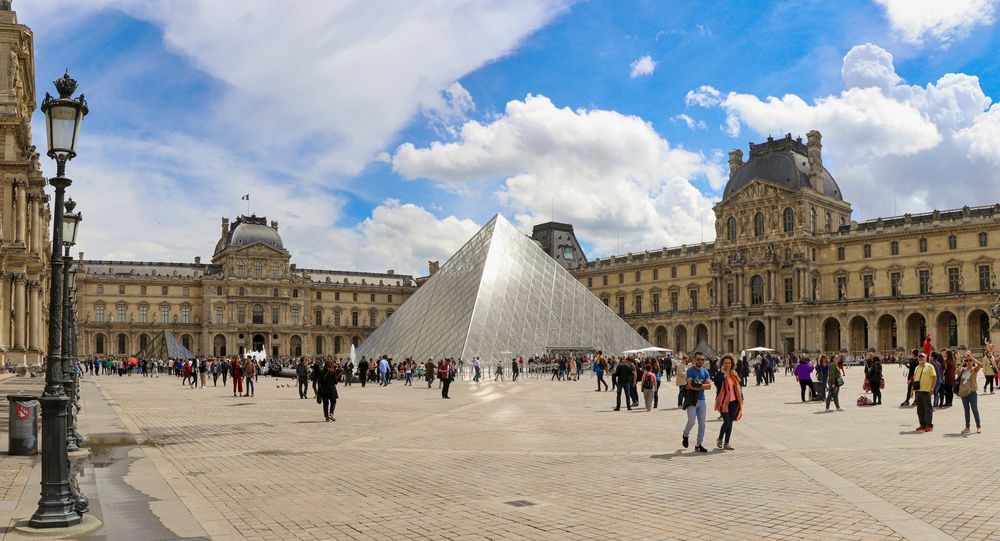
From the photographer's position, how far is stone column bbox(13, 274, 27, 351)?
1182 inches

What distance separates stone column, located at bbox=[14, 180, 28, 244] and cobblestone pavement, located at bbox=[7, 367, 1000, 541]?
59.3 ft

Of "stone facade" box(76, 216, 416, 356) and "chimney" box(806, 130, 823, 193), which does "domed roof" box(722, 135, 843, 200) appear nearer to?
"chimney" box(806, 130, 823, 193)

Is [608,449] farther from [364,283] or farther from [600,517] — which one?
[364,283]

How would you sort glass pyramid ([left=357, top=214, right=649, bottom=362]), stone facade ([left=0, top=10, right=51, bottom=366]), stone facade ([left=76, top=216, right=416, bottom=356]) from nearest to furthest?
stone facade ([left=0, top=10, right=51, bottom=366]) → glass pyramid ([left=357, top=214, right=649, bottom=362]) → stone facade ([left=76, top=216, right=416, bottom=356])

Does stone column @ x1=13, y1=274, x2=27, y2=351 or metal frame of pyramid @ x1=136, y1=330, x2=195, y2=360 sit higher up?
stone column @ x1=13, y1=274, x2=27, y2=351

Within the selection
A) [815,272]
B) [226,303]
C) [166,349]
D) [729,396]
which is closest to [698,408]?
[729,396]

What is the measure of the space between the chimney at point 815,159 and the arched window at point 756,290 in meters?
7.99

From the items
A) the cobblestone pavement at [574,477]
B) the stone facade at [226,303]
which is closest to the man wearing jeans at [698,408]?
the cobblestone pavement at [574,477]

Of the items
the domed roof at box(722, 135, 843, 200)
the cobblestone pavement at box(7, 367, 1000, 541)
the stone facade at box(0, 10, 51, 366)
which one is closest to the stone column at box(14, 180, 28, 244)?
the stone facade at box(0, 10, 51, 366)

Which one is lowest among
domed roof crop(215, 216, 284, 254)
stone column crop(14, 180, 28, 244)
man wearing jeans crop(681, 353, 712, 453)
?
man wearing jeans crop(681, 353, 712, 453)

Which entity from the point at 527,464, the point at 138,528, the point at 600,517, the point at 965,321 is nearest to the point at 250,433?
the point at 527,464

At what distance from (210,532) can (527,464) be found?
411cm

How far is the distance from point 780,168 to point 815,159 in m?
2.62

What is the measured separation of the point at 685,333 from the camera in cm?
7050
